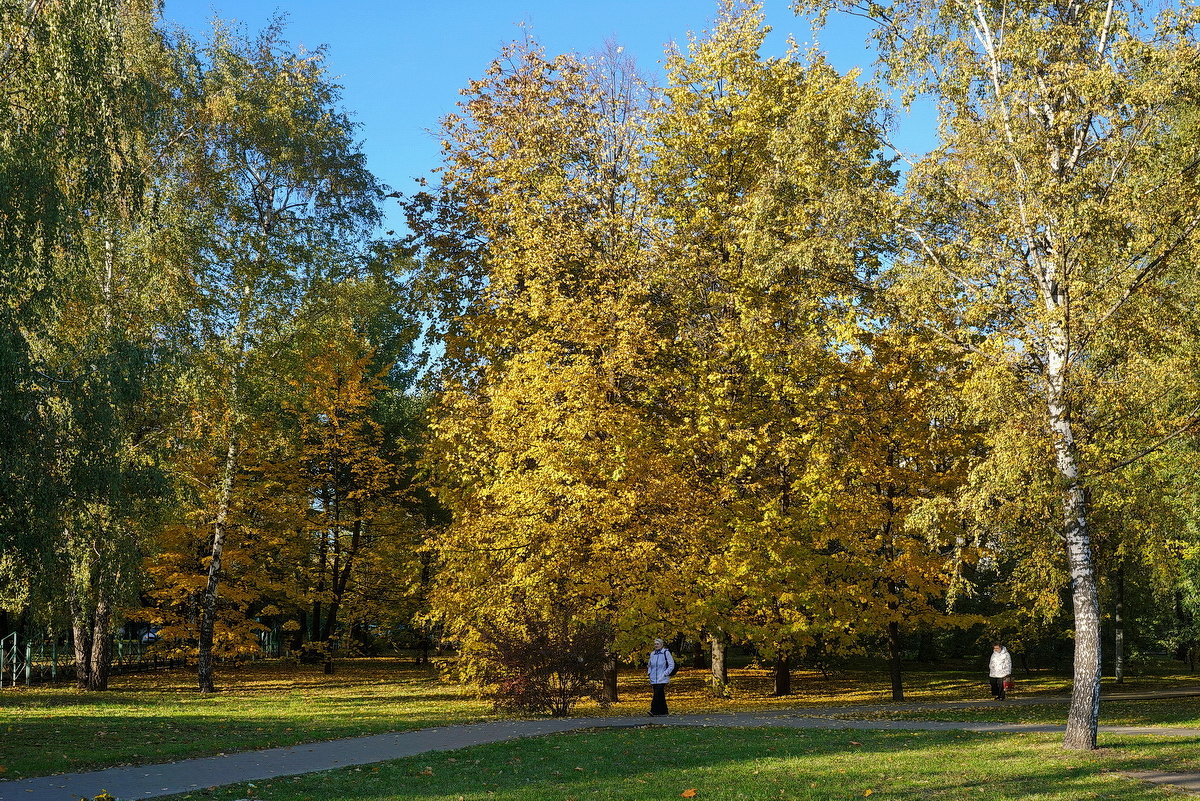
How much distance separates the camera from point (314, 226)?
2794cm

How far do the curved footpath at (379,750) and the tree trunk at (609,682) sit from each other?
6.82ft

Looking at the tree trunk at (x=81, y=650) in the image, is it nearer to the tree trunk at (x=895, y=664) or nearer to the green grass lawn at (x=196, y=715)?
the green grass lawn at (x=196, y=715)

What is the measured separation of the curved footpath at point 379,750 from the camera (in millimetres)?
10523

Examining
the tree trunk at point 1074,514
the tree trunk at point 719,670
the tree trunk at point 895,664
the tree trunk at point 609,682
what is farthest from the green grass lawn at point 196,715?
the tree trunk at point 1074,514

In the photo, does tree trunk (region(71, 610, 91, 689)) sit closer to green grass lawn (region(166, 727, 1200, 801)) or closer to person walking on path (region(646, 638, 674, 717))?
person walking on path (region(646, 638, 674, 717))

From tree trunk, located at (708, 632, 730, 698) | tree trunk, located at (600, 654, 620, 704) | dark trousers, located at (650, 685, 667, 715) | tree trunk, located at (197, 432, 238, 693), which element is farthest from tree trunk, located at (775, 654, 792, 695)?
tree trunk, located at (197, 432, 238, 693)

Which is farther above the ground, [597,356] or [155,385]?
[597,356]

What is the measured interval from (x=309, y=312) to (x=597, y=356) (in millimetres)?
9445

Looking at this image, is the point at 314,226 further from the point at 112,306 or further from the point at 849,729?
the point at 849,729

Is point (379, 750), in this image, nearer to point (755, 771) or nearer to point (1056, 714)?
point (755, 771)

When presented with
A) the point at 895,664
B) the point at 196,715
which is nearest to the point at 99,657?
the point at 196,715

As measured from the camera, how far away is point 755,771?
1132 centimetres

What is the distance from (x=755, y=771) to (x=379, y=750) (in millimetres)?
5520

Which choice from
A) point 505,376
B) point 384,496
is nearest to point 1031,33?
point 505,376
